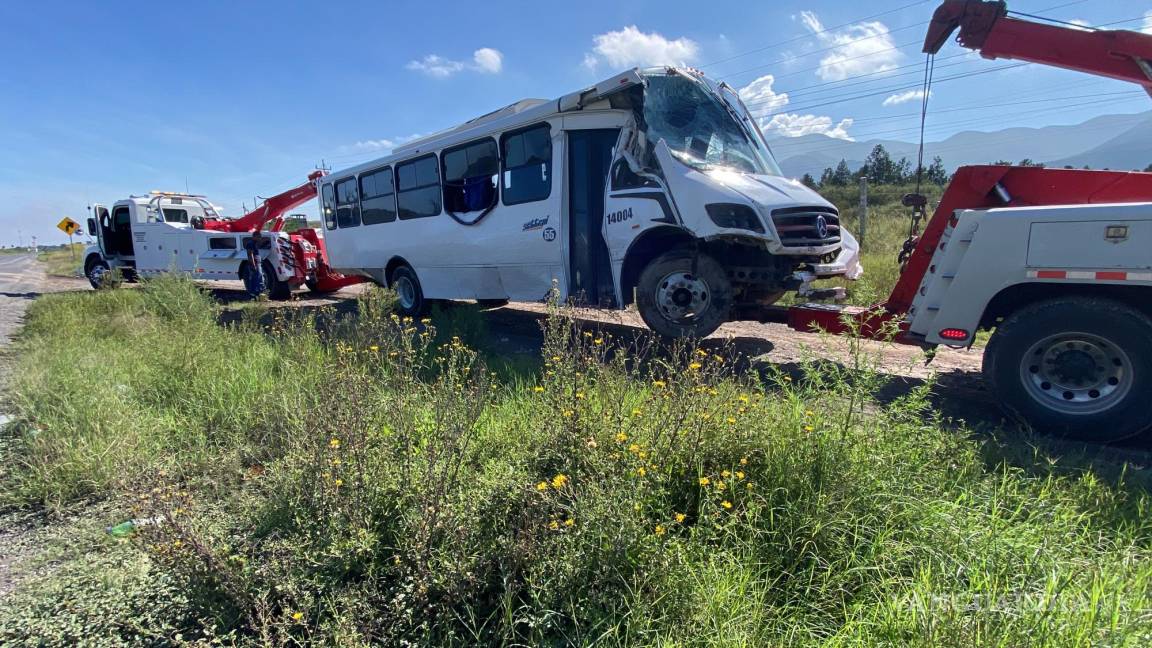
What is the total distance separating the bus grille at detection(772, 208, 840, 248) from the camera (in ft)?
15.5

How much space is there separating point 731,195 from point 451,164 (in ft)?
14.9

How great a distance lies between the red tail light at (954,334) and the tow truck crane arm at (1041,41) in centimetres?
313

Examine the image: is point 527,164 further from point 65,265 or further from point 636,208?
point 65,265

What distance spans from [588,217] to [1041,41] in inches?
185

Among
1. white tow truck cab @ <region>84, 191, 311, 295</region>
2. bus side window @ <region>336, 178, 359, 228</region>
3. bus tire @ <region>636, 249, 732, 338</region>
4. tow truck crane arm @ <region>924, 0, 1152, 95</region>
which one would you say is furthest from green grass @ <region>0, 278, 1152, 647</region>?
white tow truck cab @ <region>84, 191, 311, 295</region>

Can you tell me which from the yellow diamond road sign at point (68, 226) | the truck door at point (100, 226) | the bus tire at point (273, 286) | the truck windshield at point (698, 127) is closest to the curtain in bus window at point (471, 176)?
the truck windshield at point (698, 127)

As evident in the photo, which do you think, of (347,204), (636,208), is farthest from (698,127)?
(347,204)

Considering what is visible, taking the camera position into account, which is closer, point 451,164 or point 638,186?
point 638,186

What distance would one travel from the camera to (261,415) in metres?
3.47

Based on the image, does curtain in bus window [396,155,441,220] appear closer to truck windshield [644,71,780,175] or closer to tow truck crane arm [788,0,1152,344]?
truck windshield [644,71,780,175]

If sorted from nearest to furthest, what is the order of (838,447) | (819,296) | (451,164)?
(838,447) → (819,296) → (451,164)

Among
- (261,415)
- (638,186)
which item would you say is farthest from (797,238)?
(261,415)

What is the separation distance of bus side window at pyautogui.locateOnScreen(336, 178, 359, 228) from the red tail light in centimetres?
942

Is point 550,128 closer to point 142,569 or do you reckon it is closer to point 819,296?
point 819,296
